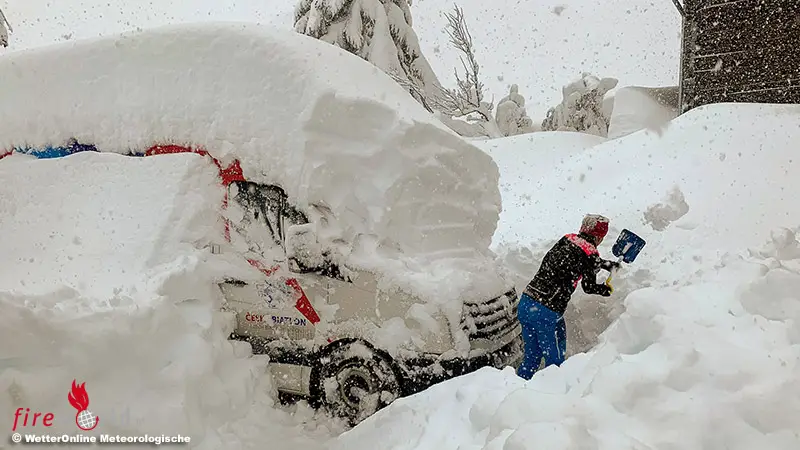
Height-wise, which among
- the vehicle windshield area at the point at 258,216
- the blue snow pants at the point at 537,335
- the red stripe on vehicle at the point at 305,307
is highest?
the vehicle windshield area at the point at 258,216

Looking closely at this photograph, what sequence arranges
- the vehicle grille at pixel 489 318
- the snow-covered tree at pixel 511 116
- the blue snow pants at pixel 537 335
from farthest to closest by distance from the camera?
1. the snow-covered tree at pixel 511 116
2. the blue snow pants at pixel 537 335
3. the vehicle grille at pixel 489 318

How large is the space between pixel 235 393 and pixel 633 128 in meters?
11.8

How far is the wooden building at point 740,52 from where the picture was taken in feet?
44.7

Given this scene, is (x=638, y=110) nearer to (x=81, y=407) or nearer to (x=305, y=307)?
(x=305, y=307)

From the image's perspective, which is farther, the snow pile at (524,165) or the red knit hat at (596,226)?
the snow pile at (524,165)

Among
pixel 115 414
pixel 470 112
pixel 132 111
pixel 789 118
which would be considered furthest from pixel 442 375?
pixel 470 112

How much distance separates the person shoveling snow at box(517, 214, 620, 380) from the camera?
473cm

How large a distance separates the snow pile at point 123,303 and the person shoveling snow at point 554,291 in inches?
77.3

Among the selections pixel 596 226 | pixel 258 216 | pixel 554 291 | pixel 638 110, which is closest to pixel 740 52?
pixel 638 110

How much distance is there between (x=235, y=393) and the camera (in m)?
4.16

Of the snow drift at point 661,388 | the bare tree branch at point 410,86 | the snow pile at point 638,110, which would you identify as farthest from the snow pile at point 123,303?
the bare tree branch at point 410,86

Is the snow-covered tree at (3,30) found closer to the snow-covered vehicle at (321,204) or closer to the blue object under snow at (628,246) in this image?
the snow-covered vehicle at (321,204)

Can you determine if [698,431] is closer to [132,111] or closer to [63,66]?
[132,111]

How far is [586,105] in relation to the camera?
2344 centimetres
